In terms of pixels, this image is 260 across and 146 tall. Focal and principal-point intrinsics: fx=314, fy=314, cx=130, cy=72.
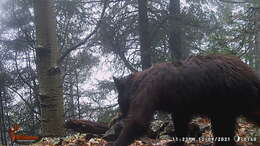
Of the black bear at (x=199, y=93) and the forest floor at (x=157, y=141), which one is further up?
the black bear at (x=199, y=93)

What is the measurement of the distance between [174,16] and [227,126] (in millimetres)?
8553

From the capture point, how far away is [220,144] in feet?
14.2

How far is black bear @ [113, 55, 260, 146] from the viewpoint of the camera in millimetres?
3926

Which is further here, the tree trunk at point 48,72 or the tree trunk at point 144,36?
A: the tree trunk at point 144,36

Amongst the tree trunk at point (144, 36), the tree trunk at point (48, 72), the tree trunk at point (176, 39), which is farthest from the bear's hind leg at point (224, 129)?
the tree trunk at point (176, 39)

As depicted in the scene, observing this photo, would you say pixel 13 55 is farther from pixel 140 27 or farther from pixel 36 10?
pixel 36 10

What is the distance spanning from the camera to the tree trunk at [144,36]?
1147cm

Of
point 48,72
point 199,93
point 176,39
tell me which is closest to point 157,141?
point 199,93

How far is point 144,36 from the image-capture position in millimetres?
11797

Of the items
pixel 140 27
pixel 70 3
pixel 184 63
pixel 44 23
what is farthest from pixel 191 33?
pixel 184 63

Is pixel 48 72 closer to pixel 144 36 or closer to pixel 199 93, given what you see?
pixel 199 93

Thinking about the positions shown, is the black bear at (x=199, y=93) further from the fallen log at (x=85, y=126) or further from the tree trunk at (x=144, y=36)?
the tree trunk at (x=144, y=36)

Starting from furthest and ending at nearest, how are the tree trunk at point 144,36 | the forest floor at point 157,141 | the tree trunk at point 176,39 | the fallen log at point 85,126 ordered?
the tree trunk at point 176,39, the tree trunk at point 144,36, the fallen log at point 85,126, the forest floor at point 157,141

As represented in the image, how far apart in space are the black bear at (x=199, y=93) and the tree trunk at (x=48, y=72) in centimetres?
334
